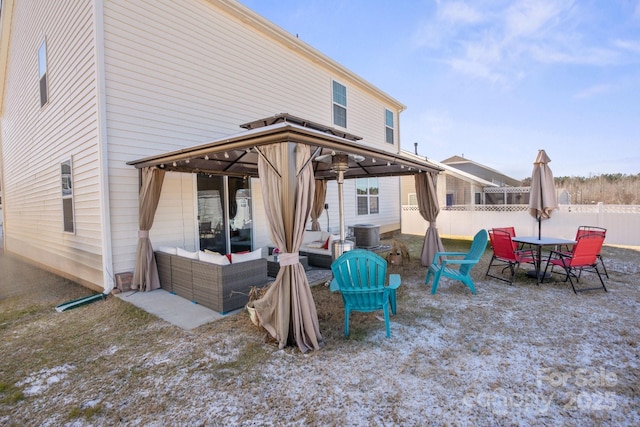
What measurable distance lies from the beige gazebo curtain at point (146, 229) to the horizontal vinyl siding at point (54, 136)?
0.73 meters

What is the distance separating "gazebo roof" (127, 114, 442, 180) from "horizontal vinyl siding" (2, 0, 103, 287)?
1461mm

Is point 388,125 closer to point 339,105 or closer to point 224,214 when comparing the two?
point 339,105

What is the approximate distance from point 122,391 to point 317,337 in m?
1.79

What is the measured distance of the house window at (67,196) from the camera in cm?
620

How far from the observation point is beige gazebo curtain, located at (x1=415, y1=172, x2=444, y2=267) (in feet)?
22.4

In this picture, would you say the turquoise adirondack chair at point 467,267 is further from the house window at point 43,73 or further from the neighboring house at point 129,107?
the house window at point 43,73

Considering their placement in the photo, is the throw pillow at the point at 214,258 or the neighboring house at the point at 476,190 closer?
the throw pillow at the point at 214,258

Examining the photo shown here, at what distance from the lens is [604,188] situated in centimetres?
2422

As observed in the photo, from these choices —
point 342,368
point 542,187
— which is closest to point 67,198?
point 342,368

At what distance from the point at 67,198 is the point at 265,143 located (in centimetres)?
559

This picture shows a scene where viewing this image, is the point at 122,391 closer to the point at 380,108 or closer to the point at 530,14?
the point at 530,14

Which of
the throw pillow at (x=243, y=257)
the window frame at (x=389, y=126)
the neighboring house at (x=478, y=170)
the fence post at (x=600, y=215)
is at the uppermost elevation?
the window frame at (x=389, y=126)

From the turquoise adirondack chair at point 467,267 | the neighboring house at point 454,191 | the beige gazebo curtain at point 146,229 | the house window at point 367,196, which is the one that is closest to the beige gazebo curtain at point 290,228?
the turquoise adirondack chair at point 467,267

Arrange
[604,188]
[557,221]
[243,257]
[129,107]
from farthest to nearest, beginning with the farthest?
[604,188] < [557,221] < [129,107] < [243,257]
